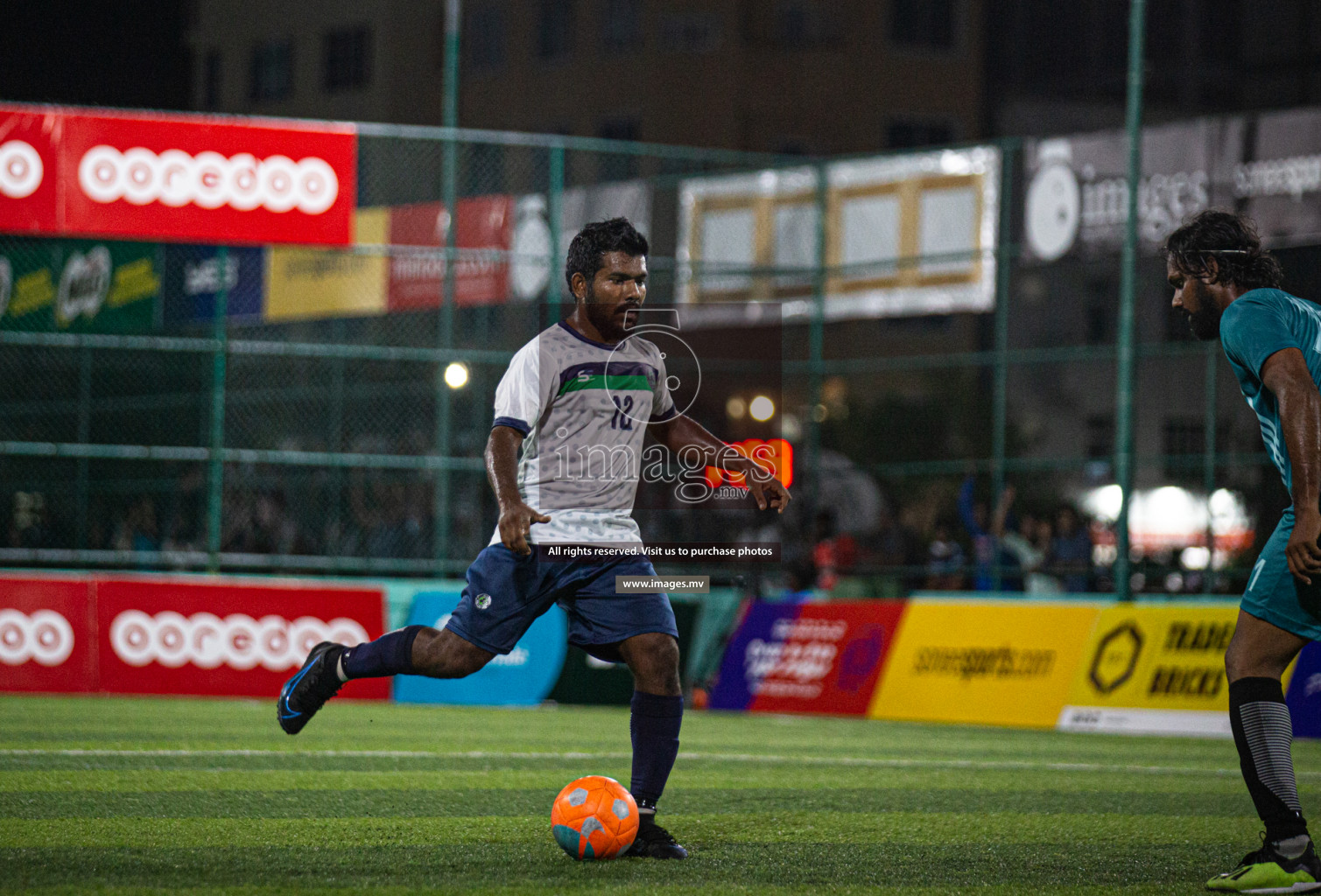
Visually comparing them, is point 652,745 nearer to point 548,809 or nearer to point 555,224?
point 548,809

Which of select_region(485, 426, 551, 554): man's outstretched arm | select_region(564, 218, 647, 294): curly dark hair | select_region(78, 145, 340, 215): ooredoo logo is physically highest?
select_region(78, 145, 340, 215): ooredoo logo

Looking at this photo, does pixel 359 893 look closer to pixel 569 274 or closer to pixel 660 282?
pixel 569 274

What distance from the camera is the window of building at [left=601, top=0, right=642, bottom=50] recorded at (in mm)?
43969

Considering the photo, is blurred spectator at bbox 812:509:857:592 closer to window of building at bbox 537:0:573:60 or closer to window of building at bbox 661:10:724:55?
window of building at bbox 661:10:724:55

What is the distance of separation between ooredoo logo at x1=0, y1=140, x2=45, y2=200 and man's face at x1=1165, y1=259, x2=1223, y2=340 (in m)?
13.2

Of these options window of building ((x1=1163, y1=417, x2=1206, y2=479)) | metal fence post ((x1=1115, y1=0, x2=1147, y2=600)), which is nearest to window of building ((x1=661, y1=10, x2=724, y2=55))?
window of building ((x1=1163, y1=417, x2=1206, y2=479))

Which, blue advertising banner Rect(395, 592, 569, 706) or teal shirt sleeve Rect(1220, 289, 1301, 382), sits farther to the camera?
blue advertising banner Rect(395, 592, 569, 706)

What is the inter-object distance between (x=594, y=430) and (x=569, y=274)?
0.57 m

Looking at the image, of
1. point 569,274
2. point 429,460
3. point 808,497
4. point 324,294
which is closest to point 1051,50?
point 324,294

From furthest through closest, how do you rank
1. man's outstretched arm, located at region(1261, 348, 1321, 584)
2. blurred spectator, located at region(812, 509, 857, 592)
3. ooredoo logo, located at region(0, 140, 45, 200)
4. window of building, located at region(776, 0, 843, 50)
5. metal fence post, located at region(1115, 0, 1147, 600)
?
1. window of building, located at region(776, 0, 843, 50)
2. blurred spectator, located at region(812, 509, 857, 592)
3. ooredoo logo, located at region(0, 140, 45, 200)
4. metal fence post, located at region(1115, 0, 1147, 600)
5. man's outstretched arm, located at region(1261, 348, 1321, 584)

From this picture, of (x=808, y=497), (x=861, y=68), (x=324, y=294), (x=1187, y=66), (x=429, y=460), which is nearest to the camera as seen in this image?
(x=429, y=460)

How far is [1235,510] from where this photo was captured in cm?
1892

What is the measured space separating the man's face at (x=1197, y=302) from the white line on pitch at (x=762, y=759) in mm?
4212

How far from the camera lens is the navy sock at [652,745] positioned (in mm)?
5938
